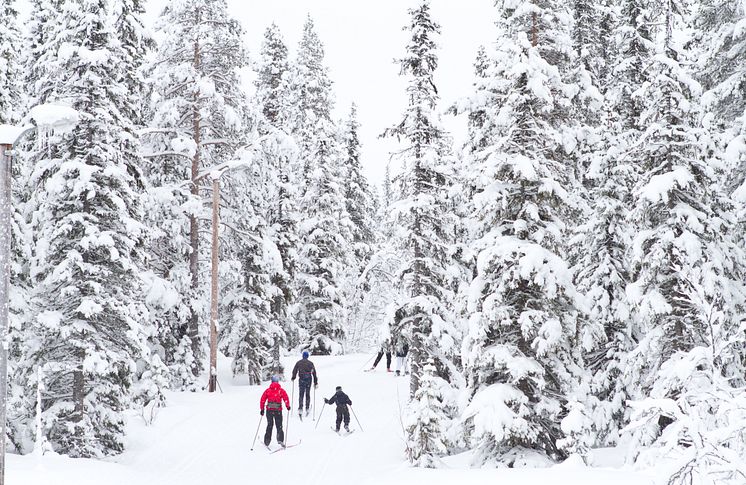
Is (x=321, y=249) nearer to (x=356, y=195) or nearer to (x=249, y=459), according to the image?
(x=356, y=195)

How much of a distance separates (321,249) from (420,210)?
1764cm

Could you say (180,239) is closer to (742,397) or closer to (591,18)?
(591,18)

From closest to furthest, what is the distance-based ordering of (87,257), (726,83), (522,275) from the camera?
(522,275)
(87,257)
(726,83)

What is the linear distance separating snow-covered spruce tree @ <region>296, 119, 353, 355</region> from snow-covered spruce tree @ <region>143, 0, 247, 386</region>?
1034 cm

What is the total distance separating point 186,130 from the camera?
24875 millimetres

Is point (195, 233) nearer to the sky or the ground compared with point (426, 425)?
nearer to the sky

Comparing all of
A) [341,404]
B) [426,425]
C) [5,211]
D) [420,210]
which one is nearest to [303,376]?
[341,404]

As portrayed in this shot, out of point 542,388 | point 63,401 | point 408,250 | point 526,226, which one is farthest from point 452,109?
point 63,401

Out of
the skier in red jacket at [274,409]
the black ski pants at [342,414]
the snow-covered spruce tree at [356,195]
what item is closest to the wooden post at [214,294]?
the black ski pants at [342,414]

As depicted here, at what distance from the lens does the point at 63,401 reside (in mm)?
15883

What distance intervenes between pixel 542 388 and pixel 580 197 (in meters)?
7.70

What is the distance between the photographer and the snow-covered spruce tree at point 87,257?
50.0ft

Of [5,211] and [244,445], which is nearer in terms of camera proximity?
[5,211]

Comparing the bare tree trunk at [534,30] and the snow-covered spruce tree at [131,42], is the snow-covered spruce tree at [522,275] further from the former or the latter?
the snow-covered spruce tree at [131,42]
